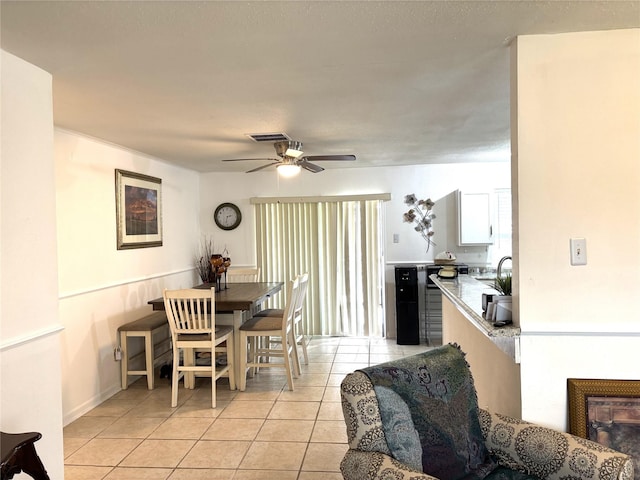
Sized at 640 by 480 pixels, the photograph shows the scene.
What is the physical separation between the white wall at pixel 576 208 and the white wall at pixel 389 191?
12.4 ft

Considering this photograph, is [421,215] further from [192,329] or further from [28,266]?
[28,266]

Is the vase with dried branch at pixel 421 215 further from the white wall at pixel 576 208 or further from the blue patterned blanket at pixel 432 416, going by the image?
the blue patterned blanket at pixel 432 416

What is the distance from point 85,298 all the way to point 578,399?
357 centimetres

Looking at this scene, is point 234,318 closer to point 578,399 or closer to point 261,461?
point 261,461

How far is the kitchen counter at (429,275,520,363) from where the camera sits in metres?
2.05

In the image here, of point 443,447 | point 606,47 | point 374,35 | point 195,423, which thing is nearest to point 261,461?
point 195,423

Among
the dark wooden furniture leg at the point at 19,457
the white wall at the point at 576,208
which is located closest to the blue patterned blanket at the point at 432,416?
the white wall at the point at 576,208

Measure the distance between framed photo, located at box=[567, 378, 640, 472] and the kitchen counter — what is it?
0.31 meters

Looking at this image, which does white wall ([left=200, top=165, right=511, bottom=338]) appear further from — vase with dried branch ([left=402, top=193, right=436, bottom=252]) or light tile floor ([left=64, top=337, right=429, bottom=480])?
light tile floor ([left=64, top=337, right=429, bottom=480])

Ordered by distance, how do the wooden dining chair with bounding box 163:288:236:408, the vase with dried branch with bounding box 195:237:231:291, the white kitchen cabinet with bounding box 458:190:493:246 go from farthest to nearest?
the vase with dried branch with bounding box 195:237:231:291
the white kitchen cabinet with bounding box 458:190:493:246
the wooden dining chair with bounding box 163:288:236:408

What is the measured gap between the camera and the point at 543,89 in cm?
203

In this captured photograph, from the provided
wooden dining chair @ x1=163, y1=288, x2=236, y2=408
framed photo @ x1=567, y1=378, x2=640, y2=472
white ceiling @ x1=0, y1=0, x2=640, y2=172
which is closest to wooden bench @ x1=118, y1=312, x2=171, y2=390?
wooden dining chair @ x1=163, y1=288, x2=236, y2=408

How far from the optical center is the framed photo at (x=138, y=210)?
4.29 meters

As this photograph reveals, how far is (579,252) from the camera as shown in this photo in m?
2.02
